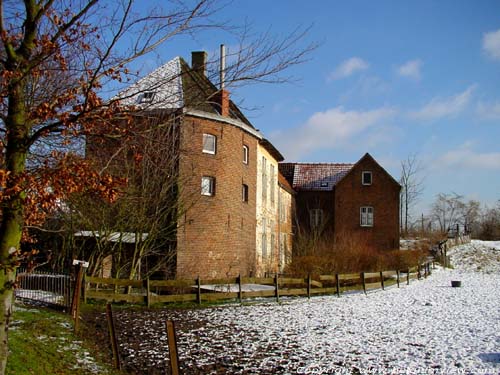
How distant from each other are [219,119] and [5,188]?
2033 centimetres

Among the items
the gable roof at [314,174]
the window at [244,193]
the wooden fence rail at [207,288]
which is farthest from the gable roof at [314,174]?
the wooden fence rail at [207,288]

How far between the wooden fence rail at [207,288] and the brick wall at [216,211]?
2.56 meters

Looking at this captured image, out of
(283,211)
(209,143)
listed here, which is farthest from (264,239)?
(209,143)

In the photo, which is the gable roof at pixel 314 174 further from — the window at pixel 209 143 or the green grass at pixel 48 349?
the green grass at pixel 48 349

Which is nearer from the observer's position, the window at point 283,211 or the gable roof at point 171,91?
the gable roof at point 171,91

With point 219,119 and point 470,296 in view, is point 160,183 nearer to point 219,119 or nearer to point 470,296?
point 219,119

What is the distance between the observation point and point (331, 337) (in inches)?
450

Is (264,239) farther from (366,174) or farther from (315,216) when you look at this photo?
Answer: (366,174)

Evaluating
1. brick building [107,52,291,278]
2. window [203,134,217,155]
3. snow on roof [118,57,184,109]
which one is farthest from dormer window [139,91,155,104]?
window [203,134,217,155]

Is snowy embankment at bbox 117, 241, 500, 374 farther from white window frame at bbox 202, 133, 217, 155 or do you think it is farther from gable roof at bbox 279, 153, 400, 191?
gable roof at bbox 279, 153, 400, 191

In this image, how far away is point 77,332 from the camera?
11.1m

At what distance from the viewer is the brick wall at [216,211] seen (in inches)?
906

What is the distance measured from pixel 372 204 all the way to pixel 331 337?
31.7m

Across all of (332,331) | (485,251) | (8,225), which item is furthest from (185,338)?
(485,251)
